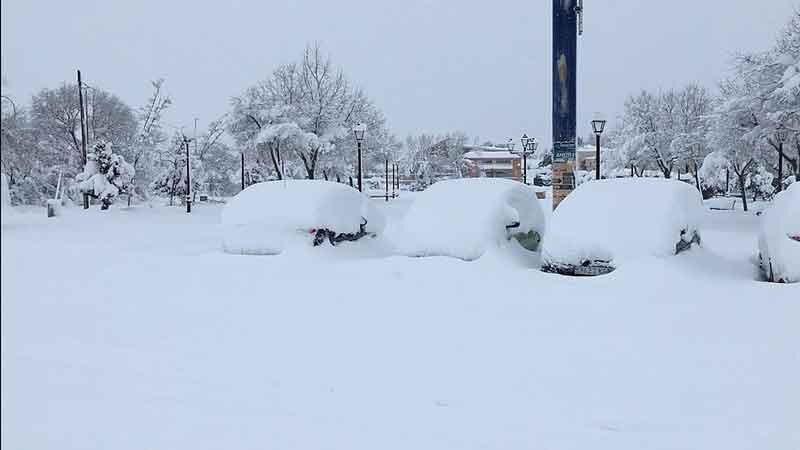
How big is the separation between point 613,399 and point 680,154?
122ft

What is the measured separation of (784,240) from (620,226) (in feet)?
6.40

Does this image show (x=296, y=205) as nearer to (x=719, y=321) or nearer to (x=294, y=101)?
(x=719, y=321)

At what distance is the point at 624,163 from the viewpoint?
44.2m

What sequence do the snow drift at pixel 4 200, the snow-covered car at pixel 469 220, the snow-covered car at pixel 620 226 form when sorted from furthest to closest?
the snow-covered car at pixel 469 220 < the snow-covered car at pixel 620 226 < the snow drift at pixel 4 200

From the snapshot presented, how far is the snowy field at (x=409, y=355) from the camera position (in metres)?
3.81

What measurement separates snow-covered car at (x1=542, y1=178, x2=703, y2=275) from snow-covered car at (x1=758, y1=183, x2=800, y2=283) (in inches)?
35.9

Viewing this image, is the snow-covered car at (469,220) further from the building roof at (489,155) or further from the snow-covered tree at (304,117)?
→ the building roof at (489,155)

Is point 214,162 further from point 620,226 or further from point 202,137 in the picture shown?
point 620,226

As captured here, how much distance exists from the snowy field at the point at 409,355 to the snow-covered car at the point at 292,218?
3.87 ft

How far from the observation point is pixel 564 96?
16.7 m

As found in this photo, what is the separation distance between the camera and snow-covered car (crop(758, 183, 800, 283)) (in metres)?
8.09

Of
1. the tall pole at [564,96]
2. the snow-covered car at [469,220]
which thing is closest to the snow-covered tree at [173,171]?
the tall pole at [564,96]

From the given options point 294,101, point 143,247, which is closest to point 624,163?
point 294,101

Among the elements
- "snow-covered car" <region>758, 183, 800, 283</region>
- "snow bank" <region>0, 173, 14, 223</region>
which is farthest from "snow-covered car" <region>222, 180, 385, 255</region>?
"snow bank" <region>0, 173, 14, 223</region>
